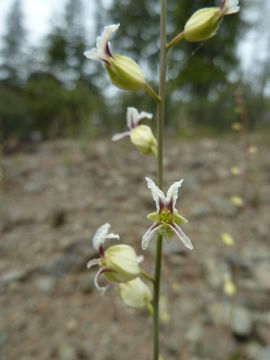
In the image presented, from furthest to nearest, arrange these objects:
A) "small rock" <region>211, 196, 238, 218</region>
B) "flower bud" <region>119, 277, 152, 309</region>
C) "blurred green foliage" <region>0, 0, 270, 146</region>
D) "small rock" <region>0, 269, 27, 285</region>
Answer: "blurred green foliage" <region>0, 0, 270, 146</region> < "small rock" <region>211, 196, 238, 218</region> < "small rock" <region>0, 269, 27, 285</region> < "flower bud" <region>119, 277, 152, 309</region>

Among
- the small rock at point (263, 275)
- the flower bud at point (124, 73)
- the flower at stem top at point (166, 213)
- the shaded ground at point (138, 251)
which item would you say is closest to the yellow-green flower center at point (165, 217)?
the flower at stem top at point (166, 213)

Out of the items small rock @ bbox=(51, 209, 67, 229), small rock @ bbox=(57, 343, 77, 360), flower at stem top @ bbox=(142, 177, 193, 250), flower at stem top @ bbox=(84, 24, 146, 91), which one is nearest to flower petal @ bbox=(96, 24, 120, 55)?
flower at stem top @ bbox=(84, 24, 146, 91)

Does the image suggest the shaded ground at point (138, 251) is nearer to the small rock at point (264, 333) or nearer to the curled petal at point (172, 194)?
the small rock at point (264, 333)

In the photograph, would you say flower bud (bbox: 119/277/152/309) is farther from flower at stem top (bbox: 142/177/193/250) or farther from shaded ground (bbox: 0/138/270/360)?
shaded ground (bbox: 0/138/270/360)

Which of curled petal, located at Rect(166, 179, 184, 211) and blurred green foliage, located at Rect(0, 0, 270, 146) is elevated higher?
blurred green foliage, located at Rect(0, 0, 270, 146)

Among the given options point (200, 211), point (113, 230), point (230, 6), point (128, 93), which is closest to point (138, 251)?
point (113, 230)

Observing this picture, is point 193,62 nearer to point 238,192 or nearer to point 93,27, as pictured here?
point 238,192
